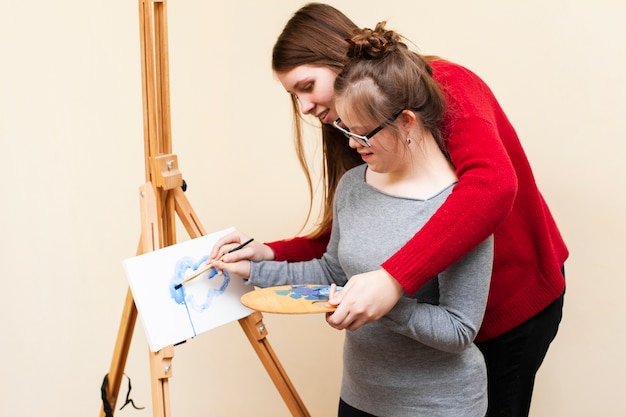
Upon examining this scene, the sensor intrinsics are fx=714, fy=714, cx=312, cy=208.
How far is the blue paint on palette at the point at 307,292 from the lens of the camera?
4.00 feet

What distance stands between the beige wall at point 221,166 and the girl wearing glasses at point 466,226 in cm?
57

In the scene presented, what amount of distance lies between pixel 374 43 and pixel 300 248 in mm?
555

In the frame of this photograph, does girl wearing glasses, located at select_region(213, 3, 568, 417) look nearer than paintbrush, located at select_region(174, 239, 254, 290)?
Yes

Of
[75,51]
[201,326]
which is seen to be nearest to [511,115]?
[201,326]

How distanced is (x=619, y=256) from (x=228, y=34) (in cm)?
138

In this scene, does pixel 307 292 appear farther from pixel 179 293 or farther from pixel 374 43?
pixel 374 43

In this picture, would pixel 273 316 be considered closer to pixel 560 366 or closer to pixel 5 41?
pixel 560 366

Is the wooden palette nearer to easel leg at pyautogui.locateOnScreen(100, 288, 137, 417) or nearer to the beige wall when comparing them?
easel leg at pyautogui.locateOnScreen(100, 288, 137, 417)

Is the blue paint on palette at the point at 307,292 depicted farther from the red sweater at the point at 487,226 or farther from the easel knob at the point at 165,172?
the easel knob at the point at 165,172

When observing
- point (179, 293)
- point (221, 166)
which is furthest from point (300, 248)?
point (221, 166)

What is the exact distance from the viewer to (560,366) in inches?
84.2

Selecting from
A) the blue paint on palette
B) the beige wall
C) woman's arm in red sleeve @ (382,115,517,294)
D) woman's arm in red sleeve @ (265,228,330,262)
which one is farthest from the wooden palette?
the beige wall

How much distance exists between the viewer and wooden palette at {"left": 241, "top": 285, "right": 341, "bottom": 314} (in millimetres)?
1136

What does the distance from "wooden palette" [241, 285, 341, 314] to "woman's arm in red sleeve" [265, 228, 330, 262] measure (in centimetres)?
25
